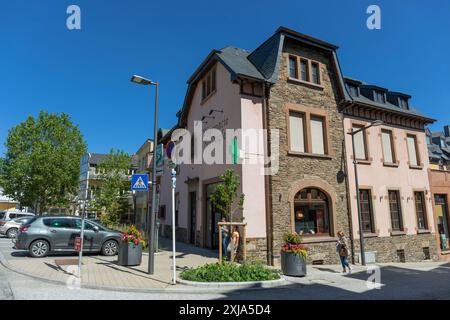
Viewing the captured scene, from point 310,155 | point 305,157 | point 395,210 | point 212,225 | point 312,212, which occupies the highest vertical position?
point 310,155

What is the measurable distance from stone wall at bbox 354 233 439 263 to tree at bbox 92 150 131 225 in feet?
79.3

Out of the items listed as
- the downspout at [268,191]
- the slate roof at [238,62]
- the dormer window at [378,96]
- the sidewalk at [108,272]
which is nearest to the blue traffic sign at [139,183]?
the sidewalk at [108,272]

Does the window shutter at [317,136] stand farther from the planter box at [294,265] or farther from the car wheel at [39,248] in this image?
the car wheel at [39,248]

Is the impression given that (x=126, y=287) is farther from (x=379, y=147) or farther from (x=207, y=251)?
(x=379, y=147)

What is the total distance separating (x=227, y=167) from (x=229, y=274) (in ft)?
19.9

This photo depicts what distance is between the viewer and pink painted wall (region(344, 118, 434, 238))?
52.4 feet

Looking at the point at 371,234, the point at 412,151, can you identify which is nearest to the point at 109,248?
the point at 371,234

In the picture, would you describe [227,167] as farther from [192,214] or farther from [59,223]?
[59,223]

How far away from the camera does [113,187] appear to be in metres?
33.1

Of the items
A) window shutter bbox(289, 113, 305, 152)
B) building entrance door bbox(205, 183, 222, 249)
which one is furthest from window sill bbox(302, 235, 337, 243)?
building entrance door bbox(205, 183, 222, 249)

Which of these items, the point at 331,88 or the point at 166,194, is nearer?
the point at 331,88

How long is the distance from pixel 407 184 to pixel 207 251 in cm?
1225

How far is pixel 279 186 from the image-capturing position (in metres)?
13.1
